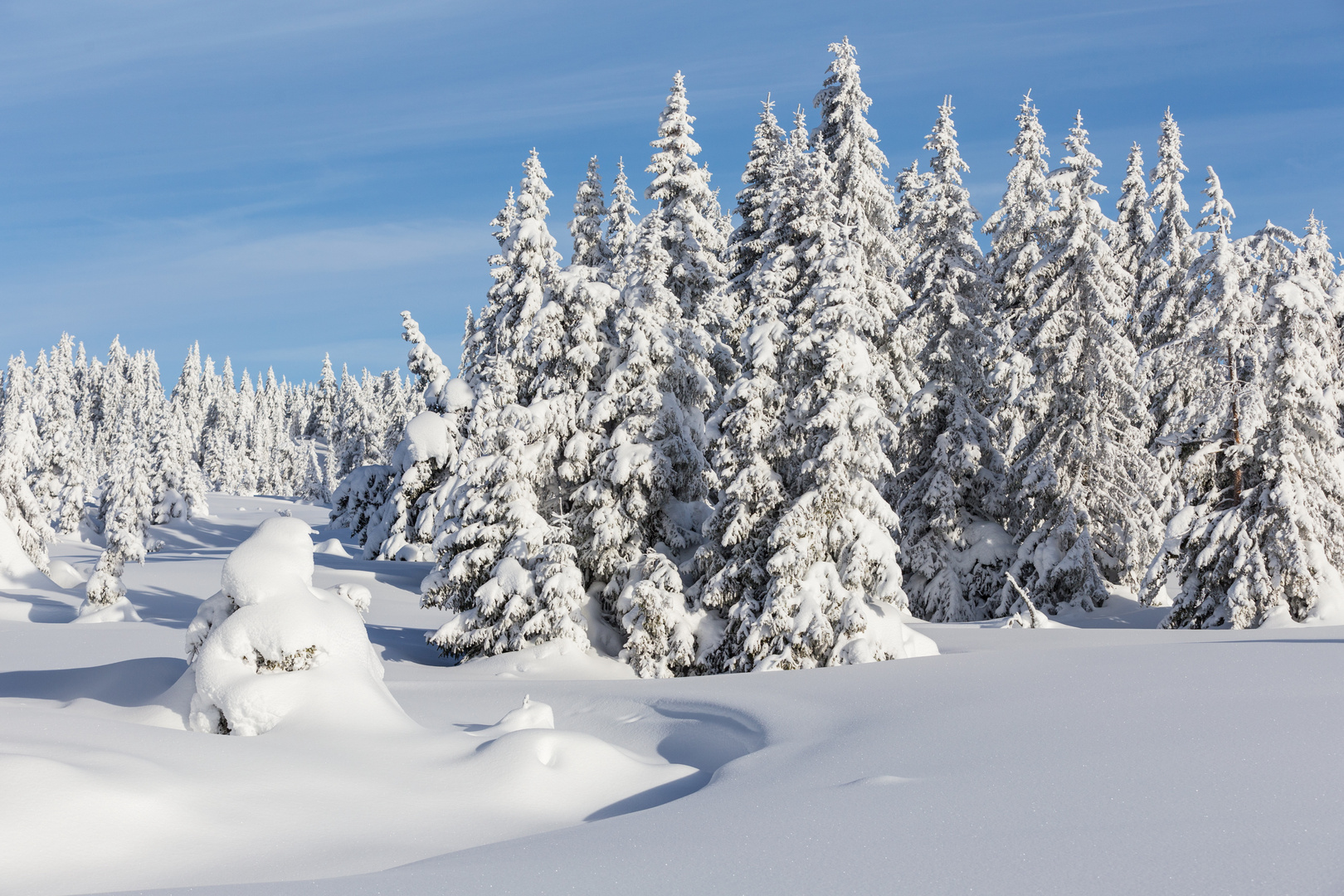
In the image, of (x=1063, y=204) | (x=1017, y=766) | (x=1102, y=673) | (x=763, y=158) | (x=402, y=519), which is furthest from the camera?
(x=402, y=519)

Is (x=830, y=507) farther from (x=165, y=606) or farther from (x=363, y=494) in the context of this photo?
(x=363, y=494)

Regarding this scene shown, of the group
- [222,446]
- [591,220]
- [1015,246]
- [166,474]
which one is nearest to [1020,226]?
[1015,246]

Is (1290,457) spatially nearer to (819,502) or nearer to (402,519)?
(819,502)

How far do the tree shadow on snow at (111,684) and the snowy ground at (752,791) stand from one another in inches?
1.6

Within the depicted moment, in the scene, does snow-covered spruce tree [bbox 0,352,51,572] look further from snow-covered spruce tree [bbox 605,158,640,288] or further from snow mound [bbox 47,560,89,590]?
snow-covered spruce tree [bbox 605,158,640,288]

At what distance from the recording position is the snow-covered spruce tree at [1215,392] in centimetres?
1944

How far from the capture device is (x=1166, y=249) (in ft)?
119

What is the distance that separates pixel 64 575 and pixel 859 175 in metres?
31.7

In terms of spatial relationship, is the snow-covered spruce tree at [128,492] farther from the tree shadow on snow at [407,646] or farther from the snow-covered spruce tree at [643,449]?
the snow-covered spruce tree at [643,449]

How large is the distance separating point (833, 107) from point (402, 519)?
70.9 ft

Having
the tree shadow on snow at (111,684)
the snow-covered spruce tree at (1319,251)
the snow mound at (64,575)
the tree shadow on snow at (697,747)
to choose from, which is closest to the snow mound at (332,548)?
the snow mound at (64,575)

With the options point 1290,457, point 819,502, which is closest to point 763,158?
point 819,502

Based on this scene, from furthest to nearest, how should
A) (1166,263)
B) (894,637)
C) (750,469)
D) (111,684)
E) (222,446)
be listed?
1. (222,446)
2. (1166,263)
3. (750,469)
4. (894,637)
5. (111,684)

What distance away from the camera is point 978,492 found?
89.9 ft
